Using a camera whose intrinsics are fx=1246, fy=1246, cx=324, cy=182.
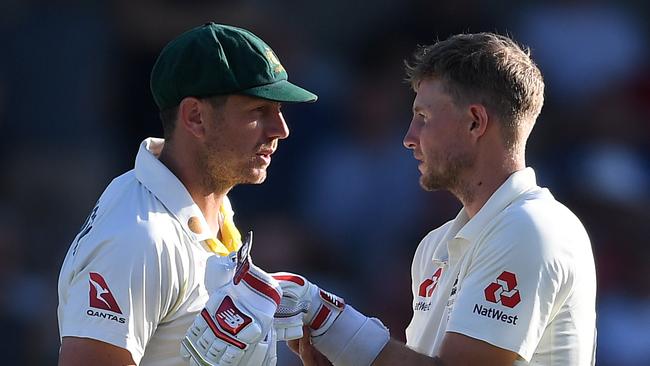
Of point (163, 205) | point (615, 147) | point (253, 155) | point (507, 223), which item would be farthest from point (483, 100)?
point (615, 147)

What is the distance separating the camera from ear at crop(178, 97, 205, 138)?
3.31 meters

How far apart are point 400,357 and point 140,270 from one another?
0.72 meters

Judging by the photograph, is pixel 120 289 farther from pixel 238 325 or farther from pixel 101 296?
pixel 238 325

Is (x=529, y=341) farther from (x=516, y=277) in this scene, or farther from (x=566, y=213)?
(x=566, y=213)

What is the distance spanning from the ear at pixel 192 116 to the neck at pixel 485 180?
0.72 m

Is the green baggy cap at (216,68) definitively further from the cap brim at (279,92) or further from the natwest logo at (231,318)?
the natwest logo at (231,318)

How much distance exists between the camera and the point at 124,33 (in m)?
6.35

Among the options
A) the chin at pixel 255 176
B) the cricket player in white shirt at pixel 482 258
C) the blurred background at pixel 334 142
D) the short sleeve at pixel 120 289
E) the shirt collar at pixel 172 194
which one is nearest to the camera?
the short sleeve at pixel 120 289

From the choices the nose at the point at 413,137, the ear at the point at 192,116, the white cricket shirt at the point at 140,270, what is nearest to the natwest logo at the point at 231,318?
the white cricket shirt at the point at 140,270

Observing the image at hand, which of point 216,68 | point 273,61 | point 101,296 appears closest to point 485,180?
point 273,61

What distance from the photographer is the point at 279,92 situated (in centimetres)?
334

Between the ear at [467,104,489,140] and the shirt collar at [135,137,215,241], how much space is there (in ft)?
2.46

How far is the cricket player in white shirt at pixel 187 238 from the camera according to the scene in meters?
3.00

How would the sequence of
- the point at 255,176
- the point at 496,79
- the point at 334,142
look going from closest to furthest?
1. the point at 496,79
2. the point at 255,176
3. the point at 334,142
